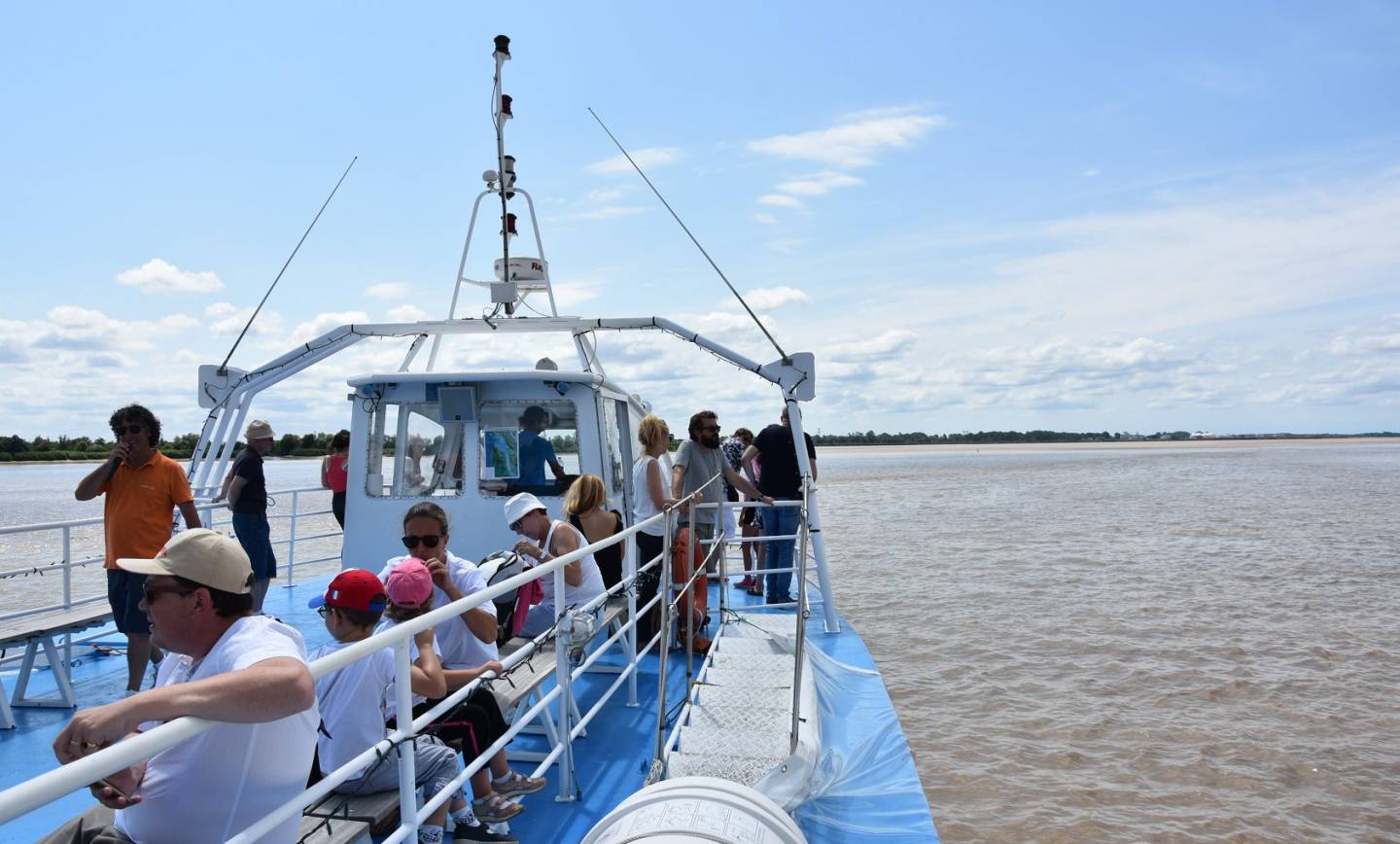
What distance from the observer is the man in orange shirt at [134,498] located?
5.26 m

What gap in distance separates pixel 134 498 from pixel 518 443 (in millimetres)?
2807

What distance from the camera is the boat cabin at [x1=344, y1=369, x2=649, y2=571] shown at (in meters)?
7.29

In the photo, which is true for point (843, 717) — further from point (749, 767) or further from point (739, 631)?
point (749, 767)

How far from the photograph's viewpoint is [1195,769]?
7062 millimetres

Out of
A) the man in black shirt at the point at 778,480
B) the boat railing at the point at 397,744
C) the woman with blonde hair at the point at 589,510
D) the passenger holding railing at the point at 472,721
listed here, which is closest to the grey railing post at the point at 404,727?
the boat railing at the point at 397,744

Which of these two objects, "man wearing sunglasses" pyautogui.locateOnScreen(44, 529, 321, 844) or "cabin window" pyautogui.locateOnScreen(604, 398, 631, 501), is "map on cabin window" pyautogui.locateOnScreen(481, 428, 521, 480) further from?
"man wearing sunglasses" pyautogui.locateOnScreen(44, 529, 321, 844)

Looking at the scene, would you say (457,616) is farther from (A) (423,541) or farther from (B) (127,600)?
(B) (127,600)

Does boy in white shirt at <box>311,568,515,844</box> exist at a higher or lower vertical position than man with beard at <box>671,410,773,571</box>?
lower

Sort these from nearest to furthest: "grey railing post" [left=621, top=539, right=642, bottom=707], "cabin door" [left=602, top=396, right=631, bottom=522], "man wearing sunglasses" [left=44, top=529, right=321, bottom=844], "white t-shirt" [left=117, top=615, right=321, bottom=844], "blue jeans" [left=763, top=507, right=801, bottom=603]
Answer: "man wearing sunglasses" [left=44, top=529, right=321, bottom=844], "white t-shirt" [left=117, top=615, right=321, bottom=844], "grey railing post" [left=621, top=539, right=642, bottom=707], "cabin door" [left=602, top=396, right=631, bottom=522], "blue jeans" [left=763, top=507, right=801, bottom=603]

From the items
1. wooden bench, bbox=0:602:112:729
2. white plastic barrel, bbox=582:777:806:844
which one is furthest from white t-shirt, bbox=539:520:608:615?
wooden bench, bbox=0:602:112:729

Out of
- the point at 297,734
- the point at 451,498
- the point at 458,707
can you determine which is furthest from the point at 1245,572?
the point at 297,734

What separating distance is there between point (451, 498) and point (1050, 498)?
31286 mm

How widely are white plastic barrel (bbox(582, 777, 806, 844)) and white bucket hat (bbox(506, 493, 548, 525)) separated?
2695 mm

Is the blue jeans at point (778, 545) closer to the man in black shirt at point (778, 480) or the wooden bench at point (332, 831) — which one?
the man in black shirt at point (778, 480)
